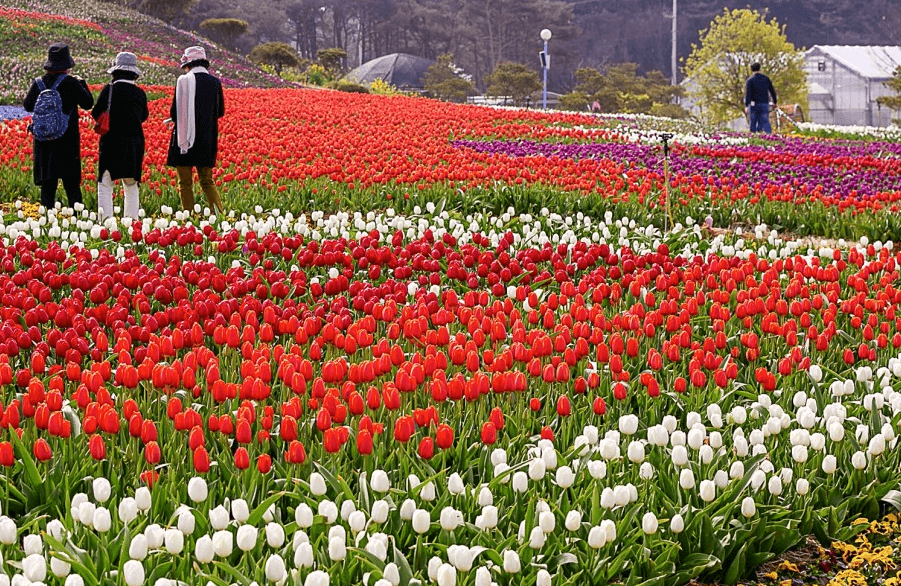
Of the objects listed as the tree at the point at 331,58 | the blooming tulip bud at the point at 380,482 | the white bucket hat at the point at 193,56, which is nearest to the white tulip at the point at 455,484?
the blooming tulip bud at the point at 380,482

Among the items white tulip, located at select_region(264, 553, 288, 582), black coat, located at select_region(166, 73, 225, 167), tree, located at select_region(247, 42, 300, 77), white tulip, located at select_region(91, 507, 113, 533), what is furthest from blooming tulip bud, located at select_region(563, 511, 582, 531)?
tree, located at select_region(247, 42, 300, 77)

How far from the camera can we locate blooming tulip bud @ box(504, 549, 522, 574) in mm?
3018

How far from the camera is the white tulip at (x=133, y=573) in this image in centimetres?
272

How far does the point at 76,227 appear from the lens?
28.1ft

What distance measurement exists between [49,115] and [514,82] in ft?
135

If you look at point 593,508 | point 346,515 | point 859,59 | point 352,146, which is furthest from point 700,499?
point 859,59

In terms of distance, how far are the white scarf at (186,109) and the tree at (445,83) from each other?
3943 cm

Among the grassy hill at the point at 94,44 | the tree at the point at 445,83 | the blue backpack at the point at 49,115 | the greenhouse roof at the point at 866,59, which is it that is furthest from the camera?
the tree at the point at 445,83

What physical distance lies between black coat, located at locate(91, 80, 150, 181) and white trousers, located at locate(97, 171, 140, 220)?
0.53 ft

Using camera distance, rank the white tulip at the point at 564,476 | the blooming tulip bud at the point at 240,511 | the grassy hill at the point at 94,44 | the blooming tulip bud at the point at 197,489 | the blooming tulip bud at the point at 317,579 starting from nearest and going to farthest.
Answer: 1. the blooming tulip bud at the point at 317,579
2. the blooming tulip bud at the point at 240,511
3. the blooming tulip bud at the point at 197,489
4. the white tulip at the point at 564,476
5. the grassy hill at the point at 94,44

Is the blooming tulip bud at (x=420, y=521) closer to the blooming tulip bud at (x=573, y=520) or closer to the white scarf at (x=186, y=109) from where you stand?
the blooming tulip bud at (x=573, y=520)

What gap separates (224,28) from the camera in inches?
2042

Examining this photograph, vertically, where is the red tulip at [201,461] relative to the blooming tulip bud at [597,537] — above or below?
above

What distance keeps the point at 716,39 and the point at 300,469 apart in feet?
114
